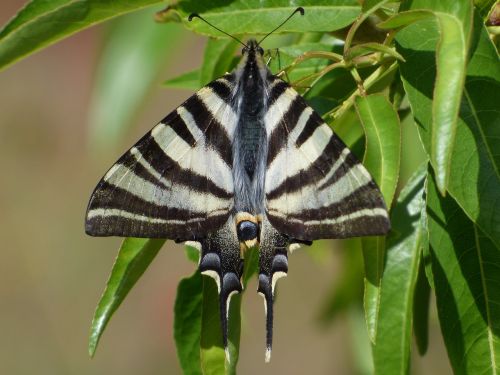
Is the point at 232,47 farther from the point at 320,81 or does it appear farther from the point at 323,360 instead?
the point at 323,360

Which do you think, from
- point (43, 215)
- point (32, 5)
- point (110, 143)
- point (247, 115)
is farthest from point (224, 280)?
point (43, 215)

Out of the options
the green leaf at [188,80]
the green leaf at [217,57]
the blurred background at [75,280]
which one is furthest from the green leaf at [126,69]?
the blurred background at [75,280]

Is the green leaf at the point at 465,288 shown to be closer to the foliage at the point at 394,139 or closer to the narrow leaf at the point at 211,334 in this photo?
the foliage at the point at 394,139

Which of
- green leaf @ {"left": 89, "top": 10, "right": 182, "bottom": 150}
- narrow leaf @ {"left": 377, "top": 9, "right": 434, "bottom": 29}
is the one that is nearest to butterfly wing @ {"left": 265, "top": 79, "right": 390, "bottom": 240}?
narrow leaf @ {"left": 377, "top": 9, "right": 434, "bottom": 29}

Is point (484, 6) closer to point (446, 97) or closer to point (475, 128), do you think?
point (475, 128)

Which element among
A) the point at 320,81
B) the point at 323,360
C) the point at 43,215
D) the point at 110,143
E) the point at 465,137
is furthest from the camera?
the point at 43,215

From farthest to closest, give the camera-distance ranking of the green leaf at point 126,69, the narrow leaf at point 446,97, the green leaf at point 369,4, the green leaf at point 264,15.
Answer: the green leaf at point 126,69, the green leaf at point 264,15, the green leaf at point 369,4, the narrow leaf at point 446,97

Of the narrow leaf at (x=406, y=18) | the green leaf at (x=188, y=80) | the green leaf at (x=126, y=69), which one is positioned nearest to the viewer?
the narrow leaf at (x=406, y=18)
